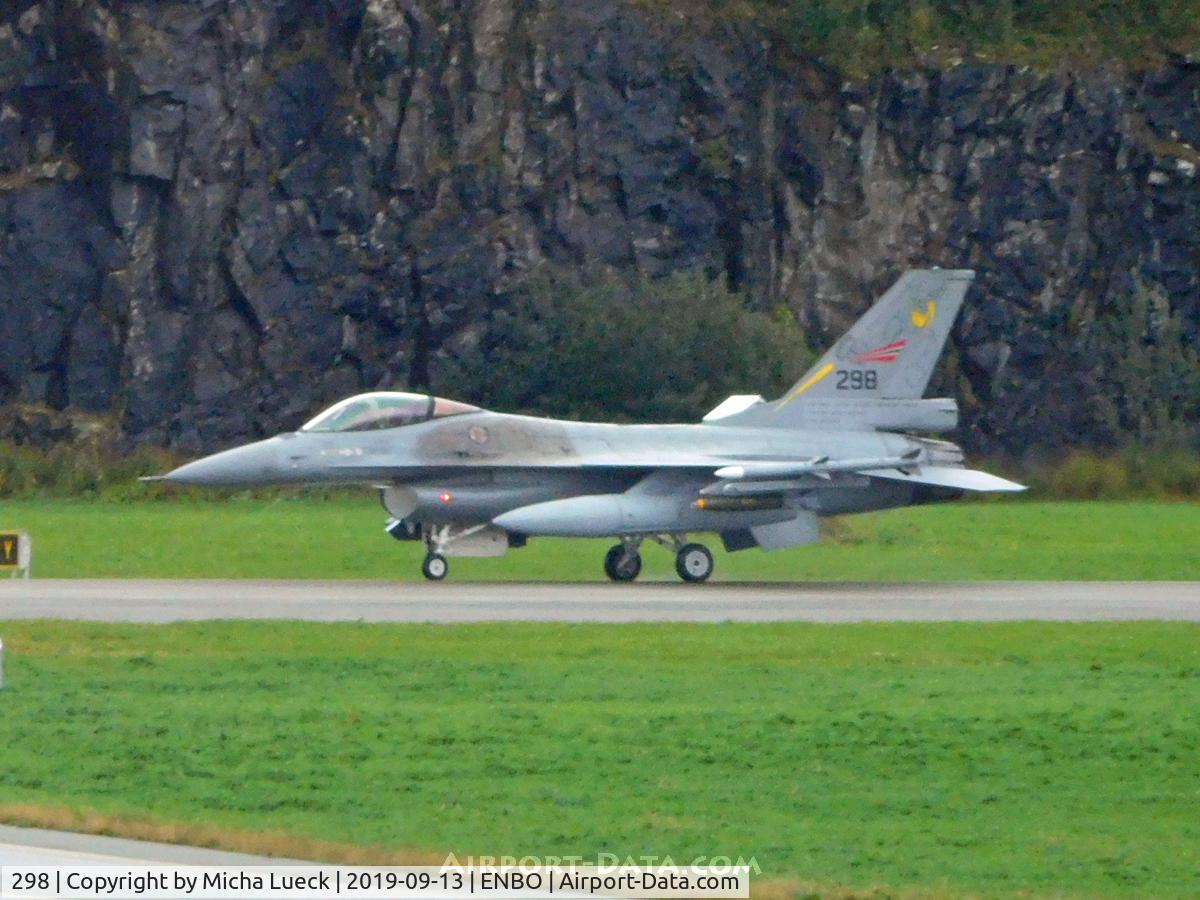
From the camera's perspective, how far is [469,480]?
2402 centimetres

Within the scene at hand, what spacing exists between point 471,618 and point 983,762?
27.5ft

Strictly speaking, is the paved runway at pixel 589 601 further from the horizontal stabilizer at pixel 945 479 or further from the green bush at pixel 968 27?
the green bush at pixel 968 27

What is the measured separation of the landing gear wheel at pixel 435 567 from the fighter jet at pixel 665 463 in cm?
2

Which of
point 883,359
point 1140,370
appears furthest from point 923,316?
point 1140,370

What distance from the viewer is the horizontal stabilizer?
24.2 metres

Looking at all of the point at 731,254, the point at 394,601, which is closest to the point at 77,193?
the point at 731,254

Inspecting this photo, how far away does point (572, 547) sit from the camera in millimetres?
30812

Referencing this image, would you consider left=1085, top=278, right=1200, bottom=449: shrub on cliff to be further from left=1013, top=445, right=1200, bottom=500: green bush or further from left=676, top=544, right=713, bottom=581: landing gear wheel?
left=676, top=544, right=713, bottom=581: landing gear wheel

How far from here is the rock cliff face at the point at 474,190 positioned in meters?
46.1

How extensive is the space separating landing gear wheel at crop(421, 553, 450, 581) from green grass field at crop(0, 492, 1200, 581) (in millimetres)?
750

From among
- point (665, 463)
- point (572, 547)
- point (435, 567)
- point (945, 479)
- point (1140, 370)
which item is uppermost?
point (1140, 370)

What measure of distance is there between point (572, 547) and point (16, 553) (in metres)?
10.2

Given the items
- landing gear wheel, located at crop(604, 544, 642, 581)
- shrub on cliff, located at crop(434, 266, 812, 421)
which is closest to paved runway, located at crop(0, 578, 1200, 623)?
landing gear wheel, located at crop(604, 544, 642, 581)

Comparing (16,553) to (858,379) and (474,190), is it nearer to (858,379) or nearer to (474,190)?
(858,379)
